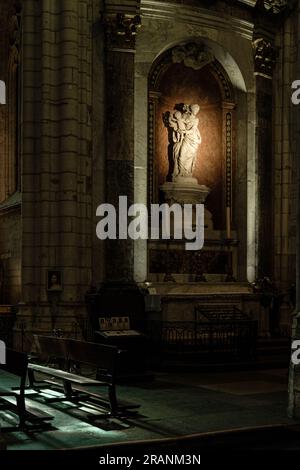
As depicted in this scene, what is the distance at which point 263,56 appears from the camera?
938 inches

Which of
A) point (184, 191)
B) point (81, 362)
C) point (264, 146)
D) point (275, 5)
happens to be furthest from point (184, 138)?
point (81, 362)

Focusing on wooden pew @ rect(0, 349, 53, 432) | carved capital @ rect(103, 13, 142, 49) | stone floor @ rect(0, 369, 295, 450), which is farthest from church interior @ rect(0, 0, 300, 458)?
wooden pew @ rect(0, 349, 53, 432)

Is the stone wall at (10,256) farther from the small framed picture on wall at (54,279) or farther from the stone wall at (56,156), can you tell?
the small framed picture on wall at (54,279)

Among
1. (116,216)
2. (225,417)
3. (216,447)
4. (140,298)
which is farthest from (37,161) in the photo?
(216,447)

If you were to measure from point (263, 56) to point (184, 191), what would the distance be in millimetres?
5019

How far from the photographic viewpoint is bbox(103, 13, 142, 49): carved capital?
824 inches

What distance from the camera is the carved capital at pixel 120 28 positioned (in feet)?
68.7

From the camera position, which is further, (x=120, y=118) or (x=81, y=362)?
(x=120, y=118)

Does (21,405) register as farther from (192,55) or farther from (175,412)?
(192,55)

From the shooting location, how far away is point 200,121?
23.8 metres

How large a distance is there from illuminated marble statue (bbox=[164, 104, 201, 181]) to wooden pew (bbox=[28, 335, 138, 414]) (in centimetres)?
905

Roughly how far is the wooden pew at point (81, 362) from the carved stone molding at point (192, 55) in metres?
11.0

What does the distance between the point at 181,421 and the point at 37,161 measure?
34.5ft
